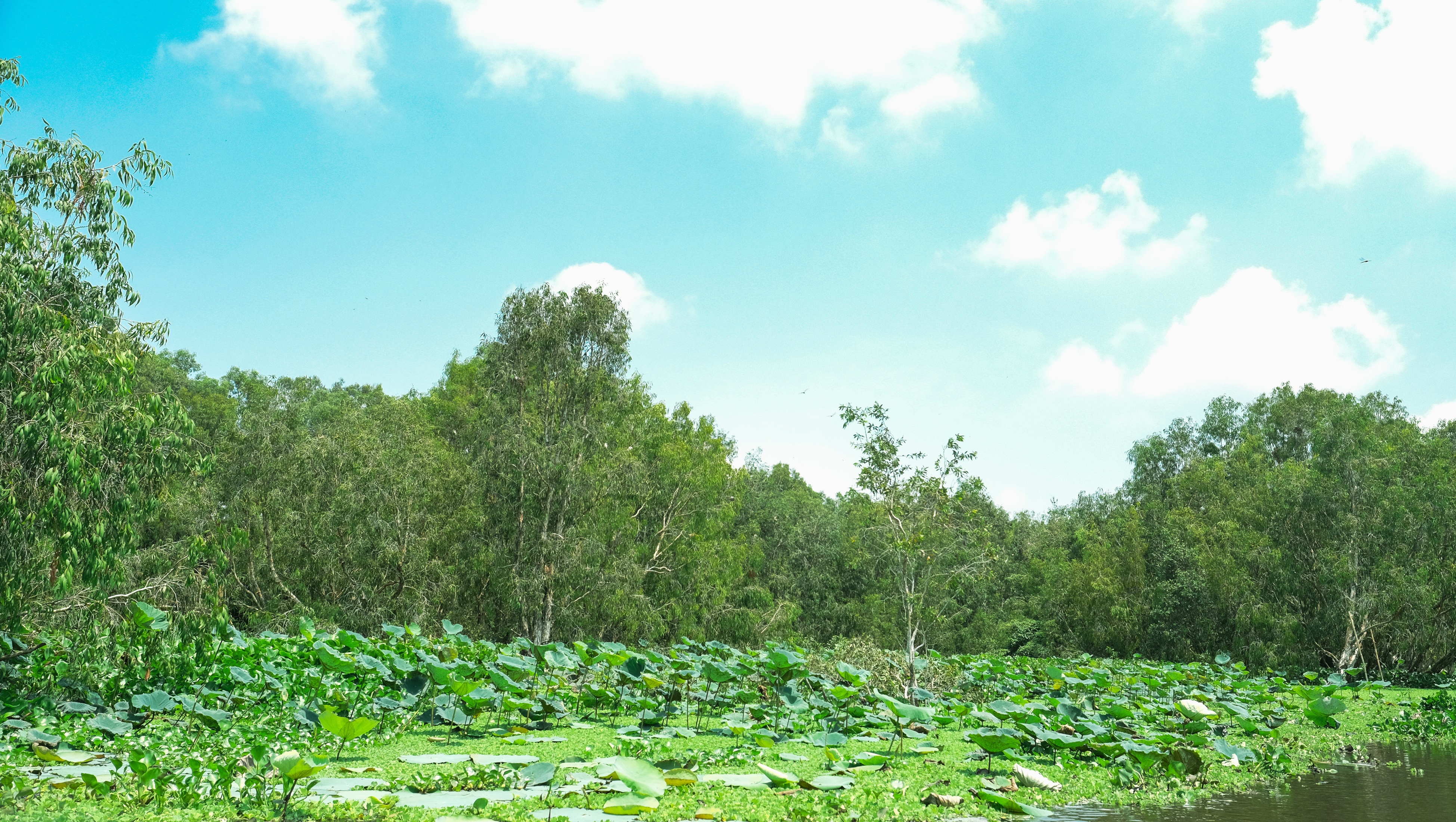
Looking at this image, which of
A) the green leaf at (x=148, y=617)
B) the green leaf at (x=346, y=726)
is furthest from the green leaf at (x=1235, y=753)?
the green leaf at (x=148, y=617)

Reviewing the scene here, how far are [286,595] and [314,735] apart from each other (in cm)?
1648

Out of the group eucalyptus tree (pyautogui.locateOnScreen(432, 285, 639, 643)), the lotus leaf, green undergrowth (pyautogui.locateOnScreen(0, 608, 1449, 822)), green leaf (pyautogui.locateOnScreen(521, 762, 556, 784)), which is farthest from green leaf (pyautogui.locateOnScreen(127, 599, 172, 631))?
eucalyptus tree (pyautogui.locateOnScreen(432, 285, 639, 643))

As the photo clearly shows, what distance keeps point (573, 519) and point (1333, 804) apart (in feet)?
61.7

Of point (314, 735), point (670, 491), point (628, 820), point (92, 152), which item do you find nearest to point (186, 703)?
point (314, 735)

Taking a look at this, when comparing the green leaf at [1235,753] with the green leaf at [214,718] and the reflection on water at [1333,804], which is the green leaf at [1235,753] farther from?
the green leaf at [214,718]

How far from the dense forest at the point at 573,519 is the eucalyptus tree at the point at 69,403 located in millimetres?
29

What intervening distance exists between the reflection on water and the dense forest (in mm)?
8067

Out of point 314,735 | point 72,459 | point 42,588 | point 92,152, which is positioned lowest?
point 314,735

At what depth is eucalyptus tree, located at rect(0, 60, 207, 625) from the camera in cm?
728

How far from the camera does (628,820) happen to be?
4.93 m

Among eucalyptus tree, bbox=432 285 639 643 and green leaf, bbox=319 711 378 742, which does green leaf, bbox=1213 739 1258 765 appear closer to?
green leaf, bbox=319 711 378 742

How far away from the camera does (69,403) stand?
7.61 meters

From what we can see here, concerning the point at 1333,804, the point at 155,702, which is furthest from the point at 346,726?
the point at 1333,804

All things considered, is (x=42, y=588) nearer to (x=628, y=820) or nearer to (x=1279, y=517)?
(x=628, y=820)
